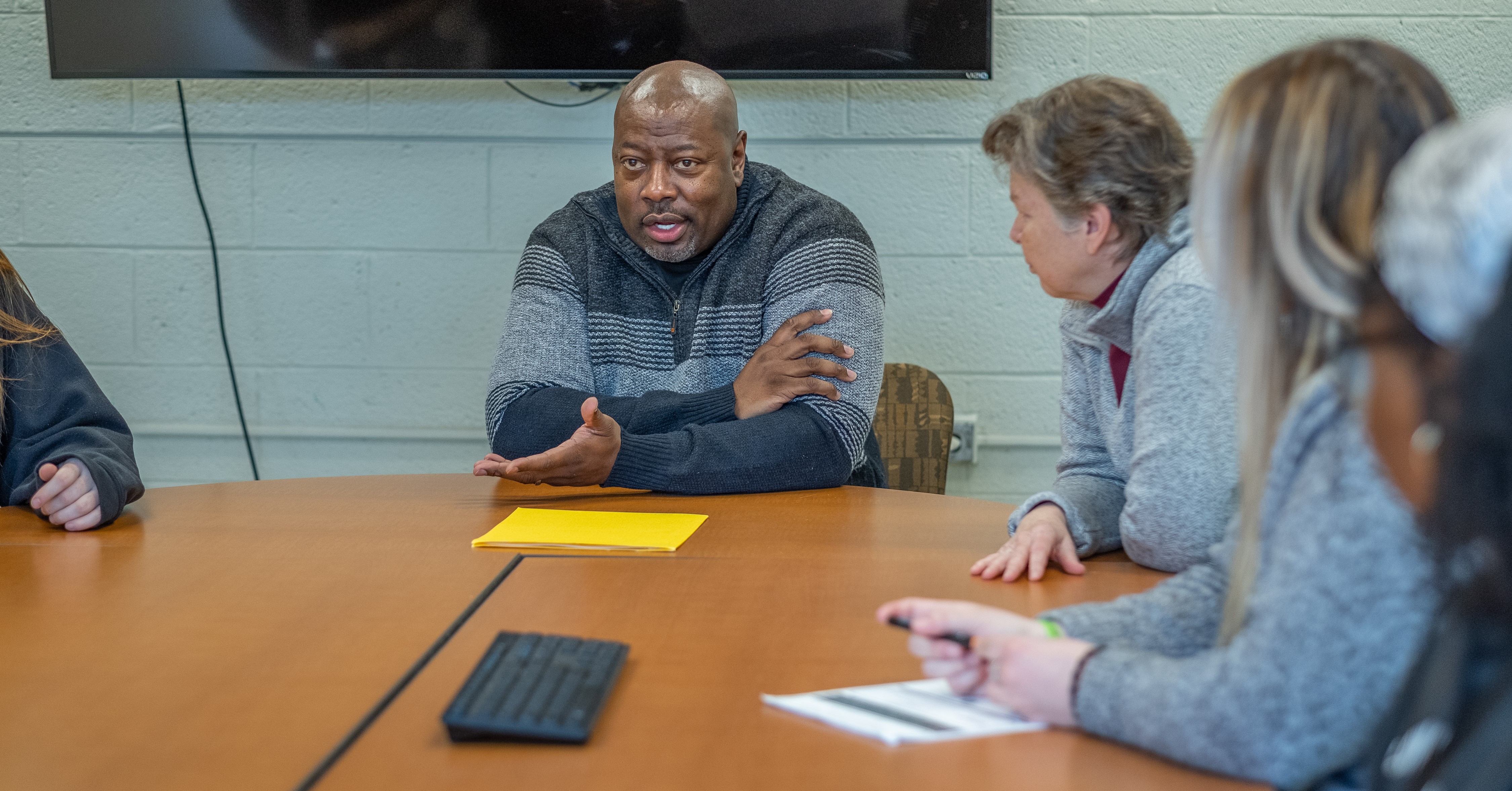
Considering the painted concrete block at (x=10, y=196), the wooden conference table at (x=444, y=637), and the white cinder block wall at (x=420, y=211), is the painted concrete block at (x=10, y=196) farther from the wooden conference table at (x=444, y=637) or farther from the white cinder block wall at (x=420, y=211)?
the wooden conference table at (x=444, y=637)

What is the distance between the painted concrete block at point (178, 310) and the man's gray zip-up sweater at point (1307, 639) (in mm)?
2409

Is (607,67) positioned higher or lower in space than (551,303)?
higher

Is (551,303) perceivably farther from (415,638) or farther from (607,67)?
(415,638)

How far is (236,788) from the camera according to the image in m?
0.77

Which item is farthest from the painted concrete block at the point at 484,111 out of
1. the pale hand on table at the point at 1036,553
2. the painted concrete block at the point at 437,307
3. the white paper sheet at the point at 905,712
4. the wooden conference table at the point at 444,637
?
the white paper sheet at the point at 905,712

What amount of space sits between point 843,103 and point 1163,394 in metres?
1.52

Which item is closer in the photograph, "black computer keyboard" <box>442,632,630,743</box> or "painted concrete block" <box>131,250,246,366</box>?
"black computer keyboard" <box>442,632,630,743</box>

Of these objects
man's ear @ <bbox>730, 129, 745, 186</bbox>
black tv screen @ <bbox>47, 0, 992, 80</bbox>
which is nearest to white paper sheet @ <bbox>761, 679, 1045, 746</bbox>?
man's ear @ <bbox>730, 129, 745, 186</bbox>

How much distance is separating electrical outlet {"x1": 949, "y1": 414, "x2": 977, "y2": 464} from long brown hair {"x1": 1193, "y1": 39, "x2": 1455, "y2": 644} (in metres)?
1.90

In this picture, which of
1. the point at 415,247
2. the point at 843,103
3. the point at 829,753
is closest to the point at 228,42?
the point at 415,247

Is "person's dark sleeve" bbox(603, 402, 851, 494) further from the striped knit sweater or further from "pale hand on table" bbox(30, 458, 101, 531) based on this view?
"pale hand on table" bbox(30, 458, 101, 531)

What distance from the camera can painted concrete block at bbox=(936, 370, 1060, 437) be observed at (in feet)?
8.88

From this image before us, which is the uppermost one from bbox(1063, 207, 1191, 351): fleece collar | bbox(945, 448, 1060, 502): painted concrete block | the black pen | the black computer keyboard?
bbox(1063, 207, 1191, 351): fleece collar

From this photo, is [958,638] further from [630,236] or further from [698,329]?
[630,236]
